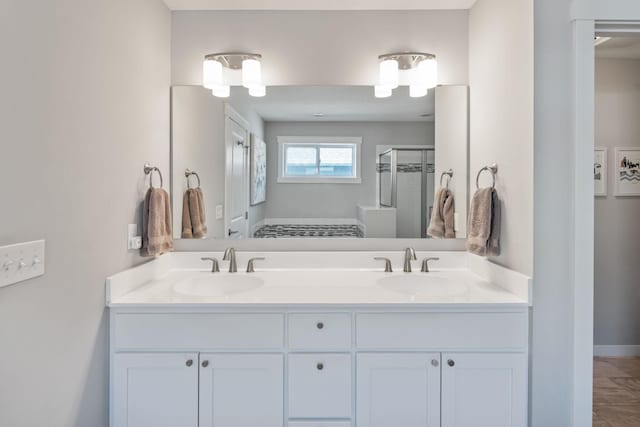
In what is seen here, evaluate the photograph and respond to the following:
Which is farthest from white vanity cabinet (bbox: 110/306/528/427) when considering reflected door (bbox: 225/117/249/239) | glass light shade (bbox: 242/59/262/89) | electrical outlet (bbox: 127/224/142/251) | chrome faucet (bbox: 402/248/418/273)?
glass light shade (bbox: 242/59/262/89)

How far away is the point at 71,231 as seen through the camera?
1.54 metres

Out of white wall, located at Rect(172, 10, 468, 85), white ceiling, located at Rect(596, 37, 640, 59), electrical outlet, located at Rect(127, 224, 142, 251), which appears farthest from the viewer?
white ceiling, located at Rect(596, 37, 640, 59)

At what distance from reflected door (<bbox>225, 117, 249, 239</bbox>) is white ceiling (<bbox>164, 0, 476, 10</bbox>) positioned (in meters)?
0.68

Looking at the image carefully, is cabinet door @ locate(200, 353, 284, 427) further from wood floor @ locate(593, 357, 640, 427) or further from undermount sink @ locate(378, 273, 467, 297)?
wood floor @ locate(593, 357, 640, 427)

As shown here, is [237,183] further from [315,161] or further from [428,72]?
[428,72]

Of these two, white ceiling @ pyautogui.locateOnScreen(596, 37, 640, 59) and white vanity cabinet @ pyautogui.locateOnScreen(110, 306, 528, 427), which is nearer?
white vanity cabinet @ pyautogui.locateOnScreen(110, 306, 528, 427)

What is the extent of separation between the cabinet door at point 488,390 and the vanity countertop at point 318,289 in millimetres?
247

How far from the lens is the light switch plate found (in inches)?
46.8

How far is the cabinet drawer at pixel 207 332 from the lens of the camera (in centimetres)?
178

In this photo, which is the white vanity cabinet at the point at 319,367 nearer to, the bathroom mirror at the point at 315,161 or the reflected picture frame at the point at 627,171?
the bathroom mirror at the point at 315,161

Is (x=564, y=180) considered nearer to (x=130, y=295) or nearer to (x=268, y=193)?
(x=268, y=193)

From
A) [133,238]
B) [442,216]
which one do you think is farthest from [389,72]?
[133,238]

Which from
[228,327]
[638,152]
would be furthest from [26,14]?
[638,152]

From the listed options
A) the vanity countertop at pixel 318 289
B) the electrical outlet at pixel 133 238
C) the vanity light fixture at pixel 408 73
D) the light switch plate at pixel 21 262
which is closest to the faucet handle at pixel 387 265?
the vanity countertop at pixel 318 289
